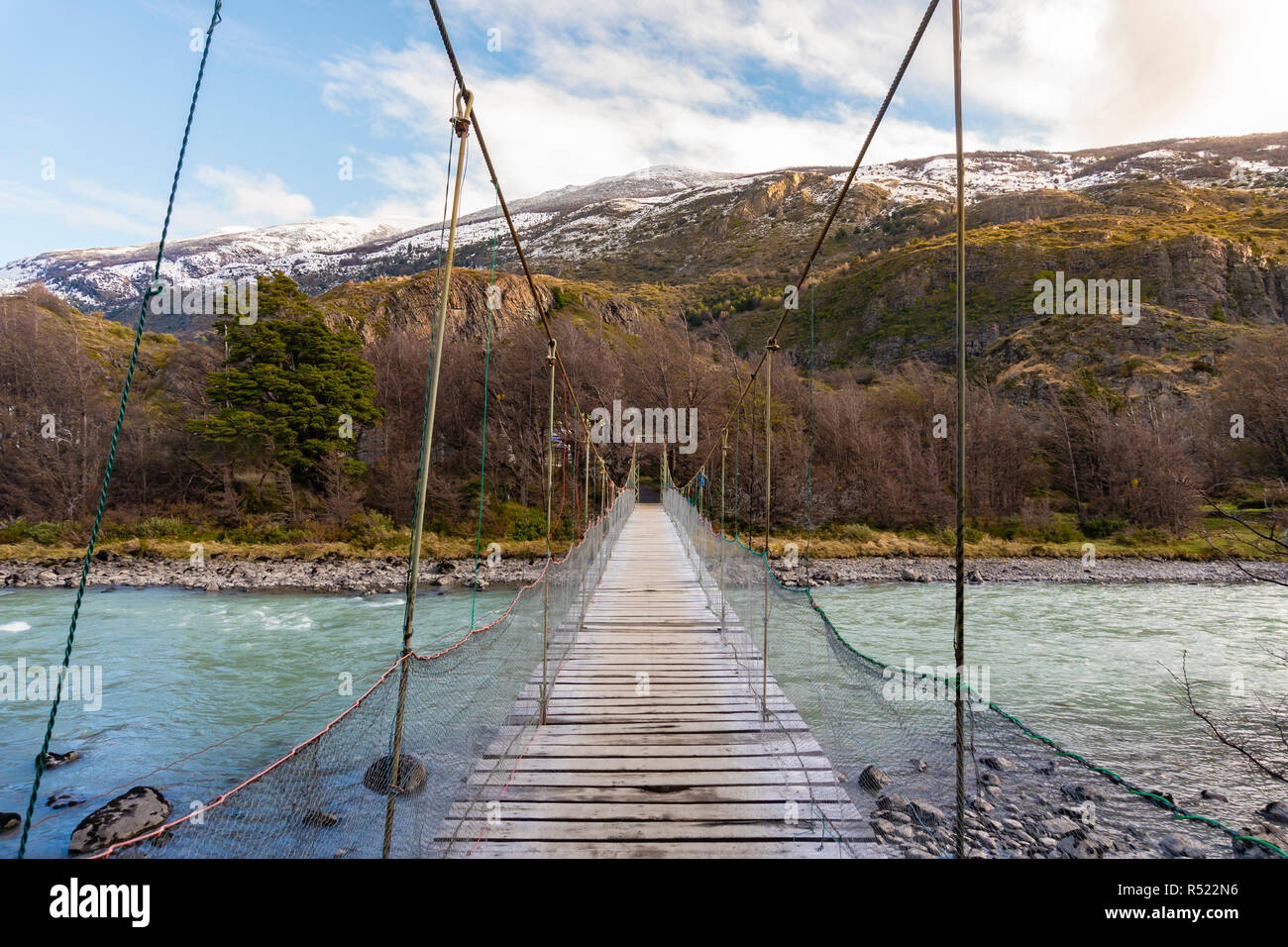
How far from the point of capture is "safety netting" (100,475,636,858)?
2.56 m

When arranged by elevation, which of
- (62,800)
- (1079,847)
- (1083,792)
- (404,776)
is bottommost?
(62,800)

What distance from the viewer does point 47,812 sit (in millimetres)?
5543

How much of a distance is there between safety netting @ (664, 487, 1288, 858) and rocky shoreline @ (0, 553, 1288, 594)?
31.5 feet

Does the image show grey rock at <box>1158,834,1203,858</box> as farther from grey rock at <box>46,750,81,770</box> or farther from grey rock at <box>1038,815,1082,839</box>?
grey rock at <box>46,750,81,770</box>

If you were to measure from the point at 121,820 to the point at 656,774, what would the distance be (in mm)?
4660

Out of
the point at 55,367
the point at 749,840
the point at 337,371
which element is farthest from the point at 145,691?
the point at 55,367

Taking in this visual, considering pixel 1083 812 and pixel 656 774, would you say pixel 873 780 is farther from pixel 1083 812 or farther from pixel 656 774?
pixel 656 774

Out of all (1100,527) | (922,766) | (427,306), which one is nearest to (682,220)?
(427,306)

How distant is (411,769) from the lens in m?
4.96

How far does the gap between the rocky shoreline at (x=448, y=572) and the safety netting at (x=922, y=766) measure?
959 cm

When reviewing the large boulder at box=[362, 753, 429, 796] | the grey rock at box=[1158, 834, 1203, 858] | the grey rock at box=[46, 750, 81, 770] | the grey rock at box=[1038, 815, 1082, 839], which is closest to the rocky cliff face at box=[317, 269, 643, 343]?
the grey rock at box=[46, 750, 81, 770]

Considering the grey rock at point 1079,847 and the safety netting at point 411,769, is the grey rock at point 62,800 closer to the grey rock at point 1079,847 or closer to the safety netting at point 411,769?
the safety netting at point 411,769
